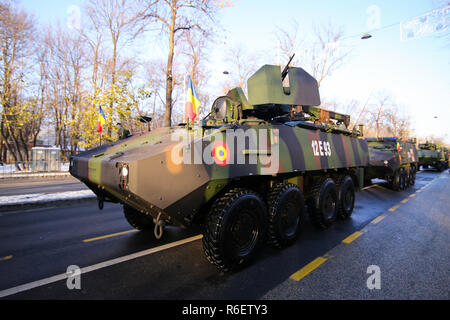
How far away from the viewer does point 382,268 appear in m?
3.40

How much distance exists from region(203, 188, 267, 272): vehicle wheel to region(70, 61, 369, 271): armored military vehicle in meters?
0.01

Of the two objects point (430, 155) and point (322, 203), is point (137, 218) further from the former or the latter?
point (430, 155)

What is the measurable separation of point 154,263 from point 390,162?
9.98m

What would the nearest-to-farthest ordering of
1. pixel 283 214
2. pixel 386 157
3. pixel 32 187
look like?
pixel 283 214 < pixel 386 157 < pixel 32 187

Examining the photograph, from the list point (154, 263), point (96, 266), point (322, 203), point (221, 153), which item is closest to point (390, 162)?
point (322, 203)

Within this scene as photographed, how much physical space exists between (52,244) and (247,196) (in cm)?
315

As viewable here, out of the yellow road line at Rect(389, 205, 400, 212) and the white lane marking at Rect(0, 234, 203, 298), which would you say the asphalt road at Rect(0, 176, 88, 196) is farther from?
the yellow road line at Rect(389, 205, 400, 212)

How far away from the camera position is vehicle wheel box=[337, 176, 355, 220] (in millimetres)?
5637

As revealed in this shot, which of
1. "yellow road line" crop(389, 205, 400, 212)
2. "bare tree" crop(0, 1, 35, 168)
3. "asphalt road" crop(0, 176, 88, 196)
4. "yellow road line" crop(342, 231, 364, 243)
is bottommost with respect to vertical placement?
"yellow road line" crop(342, 231, 364, 243)

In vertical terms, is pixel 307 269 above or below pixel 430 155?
below

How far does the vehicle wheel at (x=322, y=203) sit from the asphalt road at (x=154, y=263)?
179mm

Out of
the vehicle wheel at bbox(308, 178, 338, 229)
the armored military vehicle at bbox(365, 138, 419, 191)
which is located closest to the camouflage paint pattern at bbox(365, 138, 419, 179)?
the armored military vehicle at bbox(365, 138, 419, 191)
